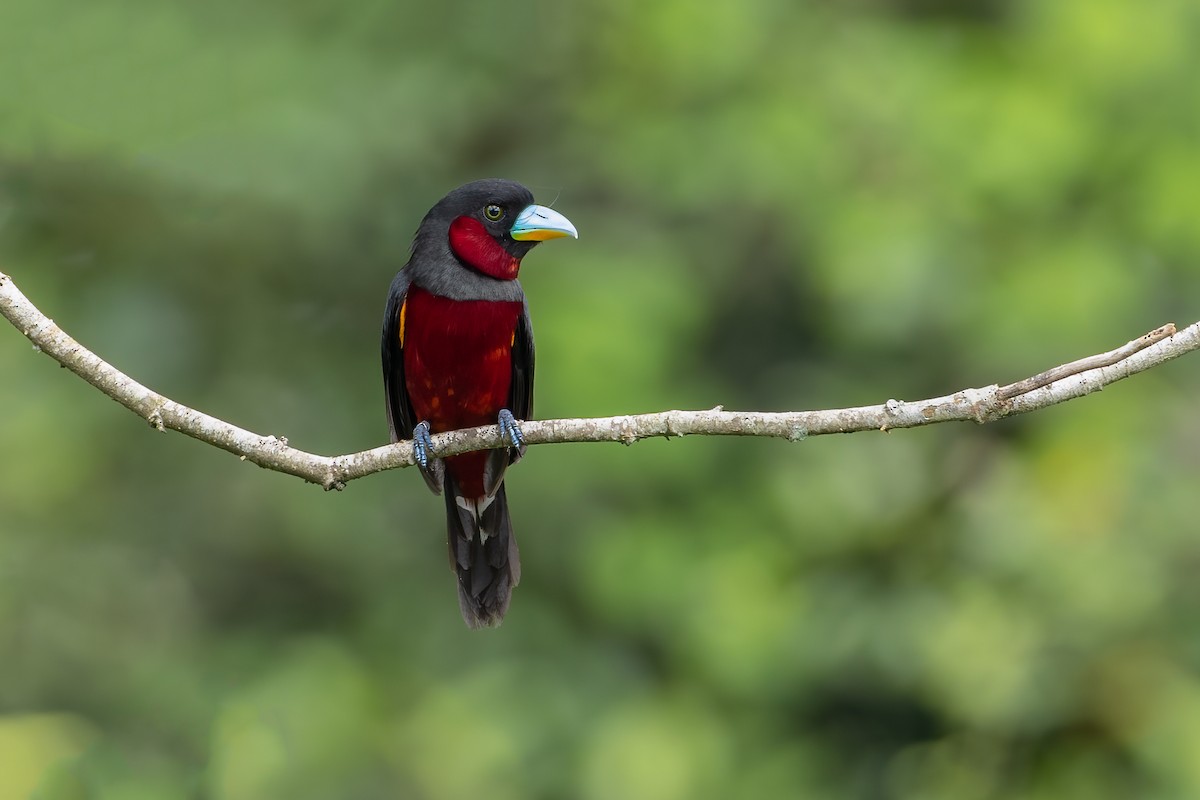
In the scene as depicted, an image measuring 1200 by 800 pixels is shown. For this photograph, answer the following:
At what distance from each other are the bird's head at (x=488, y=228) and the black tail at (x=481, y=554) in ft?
2.51

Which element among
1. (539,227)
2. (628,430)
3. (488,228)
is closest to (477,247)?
(488,228)

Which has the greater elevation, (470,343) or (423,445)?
(470,343)

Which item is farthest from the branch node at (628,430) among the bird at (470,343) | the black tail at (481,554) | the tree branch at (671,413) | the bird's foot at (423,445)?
the black tail at (481,554)

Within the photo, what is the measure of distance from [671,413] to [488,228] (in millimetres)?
1444

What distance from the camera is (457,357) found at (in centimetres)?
421

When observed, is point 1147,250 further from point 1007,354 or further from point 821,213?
point 821,213

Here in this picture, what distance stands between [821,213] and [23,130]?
344 cm

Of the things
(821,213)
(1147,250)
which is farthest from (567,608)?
(1147,250)

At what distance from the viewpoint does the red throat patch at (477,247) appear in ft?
14.1

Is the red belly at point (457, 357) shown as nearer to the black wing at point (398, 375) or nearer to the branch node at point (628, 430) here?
the black wing at point (398, 375)

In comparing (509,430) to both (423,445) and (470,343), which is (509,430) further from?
(470,343)

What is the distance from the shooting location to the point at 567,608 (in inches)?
254

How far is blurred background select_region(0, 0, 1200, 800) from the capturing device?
544 centimetres

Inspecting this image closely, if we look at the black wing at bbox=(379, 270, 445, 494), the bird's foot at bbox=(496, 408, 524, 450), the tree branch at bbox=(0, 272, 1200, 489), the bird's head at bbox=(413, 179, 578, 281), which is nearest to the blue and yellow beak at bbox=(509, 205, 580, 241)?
the bird's head at bbox=(413, 179, 578, 281)
